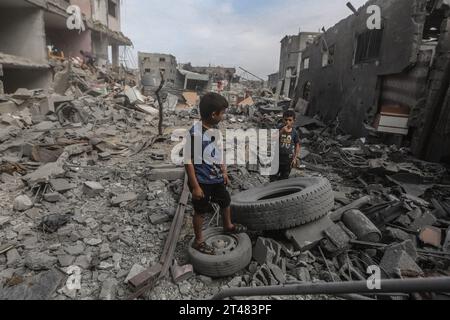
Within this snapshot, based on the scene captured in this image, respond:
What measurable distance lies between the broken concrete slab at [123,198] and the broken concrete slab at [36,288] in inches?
67.2

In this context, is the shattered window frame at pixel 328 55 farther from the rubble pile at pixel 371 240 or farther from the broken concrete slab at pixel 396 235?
the broken concrete slab at pixel 396 235

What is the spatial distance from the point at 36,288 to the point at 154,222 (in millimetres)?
1625

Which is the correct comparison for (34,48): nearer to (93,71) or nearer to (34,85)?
(34,85)

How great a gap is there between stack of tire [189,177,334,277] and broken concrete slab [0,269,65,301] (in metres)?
1.41

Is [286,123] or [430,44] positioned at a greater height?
[430,44]

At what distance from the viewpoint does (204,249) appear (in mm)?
3229

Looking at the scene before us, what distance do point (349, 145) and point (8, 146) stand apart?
29.4 feet

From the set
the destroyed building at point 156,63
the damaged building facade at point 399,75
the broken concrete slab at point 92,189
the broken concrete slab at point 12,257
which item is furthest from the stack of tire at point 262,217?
the destroyed building at point 156,63

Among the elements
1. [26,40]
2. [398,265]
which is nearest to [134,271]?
[398,265]

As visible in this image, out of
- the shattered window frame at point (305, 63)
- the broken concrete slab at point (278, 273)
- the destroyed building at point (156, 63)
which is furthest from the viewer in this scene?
the destroyed building at point (156, 63)

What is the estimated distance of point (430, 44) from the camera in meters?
7.04

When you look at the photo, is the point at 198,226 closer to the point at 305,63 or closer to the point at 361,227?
the point at 361,227

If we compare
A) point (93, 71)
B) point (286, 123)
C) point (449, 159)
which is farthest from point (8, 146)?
point (93, 71)

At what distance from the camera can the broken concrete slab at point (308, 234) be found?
11.0ft
